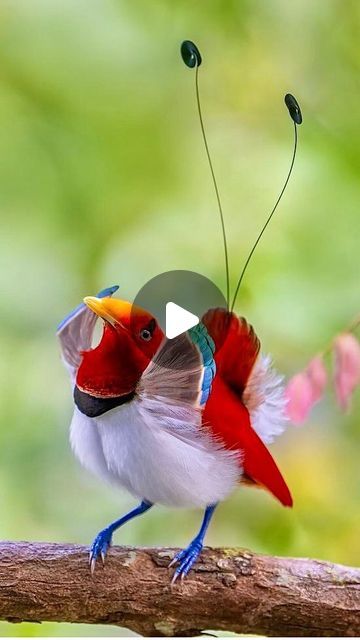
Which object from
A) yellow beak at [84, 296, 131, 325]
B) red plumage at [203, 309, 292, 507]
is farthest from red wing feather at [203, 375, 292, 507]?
yellow beak at [84, 296, 131, 325]

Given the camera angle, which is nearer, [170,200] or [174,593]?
[174,593]

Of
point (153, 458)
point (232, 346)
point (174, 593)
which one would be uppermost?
point (232, 346)

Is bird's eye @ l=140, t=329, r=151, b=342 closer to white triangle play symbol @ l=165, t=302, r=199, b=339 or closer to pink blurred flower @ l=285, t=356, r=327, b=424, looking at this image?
white triangle play symbol @ l=165, t=302, r=199, b=339

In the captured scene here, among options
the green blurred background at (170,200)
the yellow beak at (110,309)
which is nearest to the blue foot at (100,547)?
the green blurred background at (170,200)

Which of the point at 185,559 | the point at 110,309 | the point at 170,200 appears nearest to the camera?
the point at 110,309

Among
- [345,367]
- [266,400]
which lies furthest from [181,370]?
[345,367]

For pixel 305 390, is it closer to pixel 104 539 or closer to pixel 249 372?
pixel 249 372

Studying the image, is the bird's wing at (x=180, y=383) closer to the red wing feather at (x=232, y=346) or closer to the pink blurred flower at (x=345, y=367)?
the red wing feather at (x=232, y=346)
